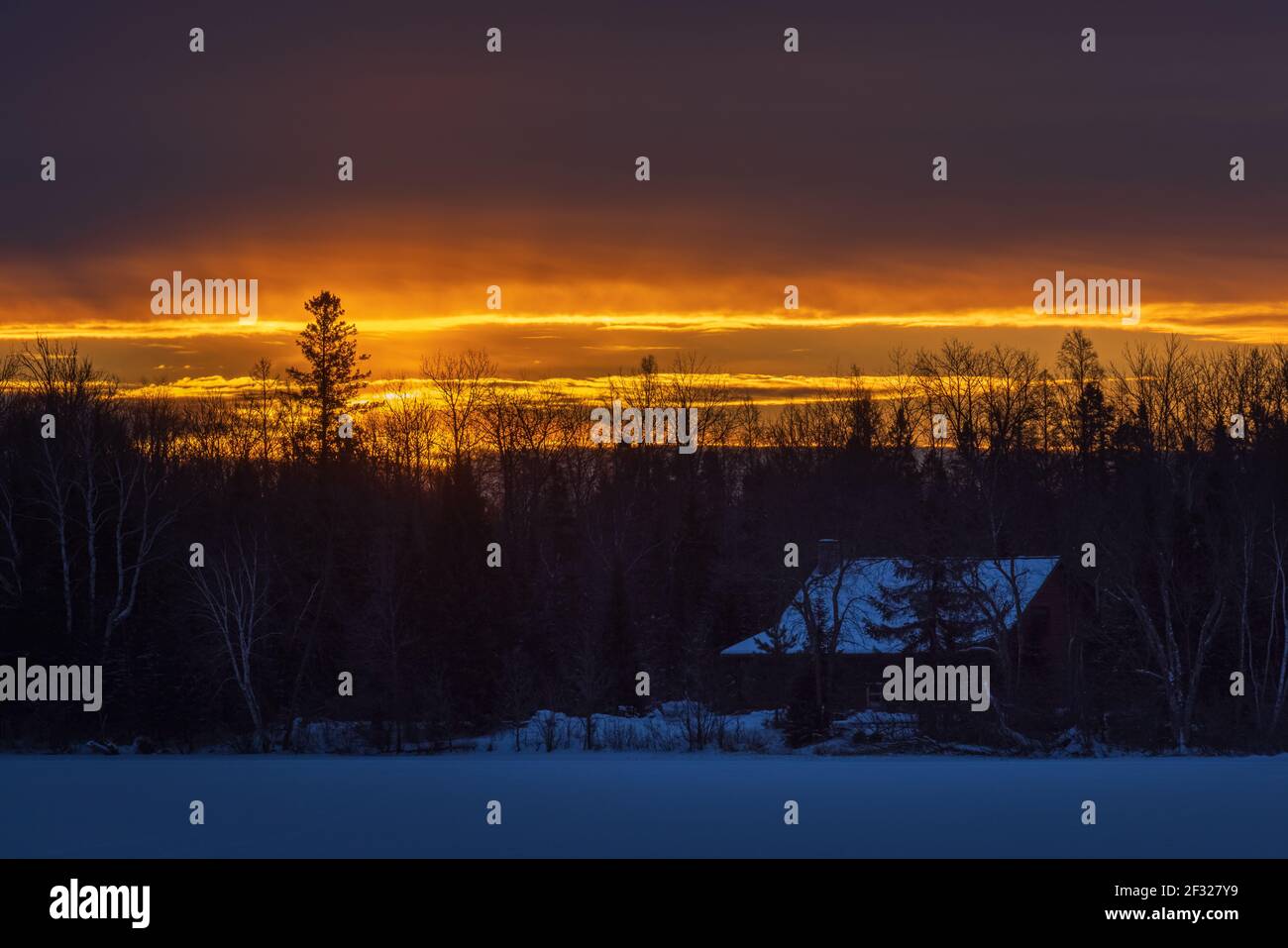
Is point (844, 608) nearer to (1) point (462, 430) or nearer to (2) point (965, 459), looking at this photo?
(2) point (965, 459)

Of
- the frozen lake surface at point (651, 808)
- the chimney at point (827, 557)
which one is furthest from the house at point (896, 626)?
the frozen lake surface at point (651, 808)

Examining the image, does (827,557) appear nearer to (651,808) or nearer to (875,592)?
(875,592)

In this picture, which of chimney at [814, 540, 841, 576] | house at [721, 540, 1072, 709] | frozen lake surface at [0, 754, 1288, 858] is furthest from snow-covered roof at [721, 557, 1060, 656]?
frozen lake surface at [0, 754, 1288, 858]

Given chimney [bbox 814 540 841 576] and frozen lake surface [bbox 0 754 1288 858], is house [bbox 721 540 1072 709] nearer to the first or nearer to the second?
chimney [bbox 814 540 841 576]

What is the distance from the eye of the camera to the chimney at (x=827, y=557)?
202ft

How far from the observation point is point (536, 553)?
256ft

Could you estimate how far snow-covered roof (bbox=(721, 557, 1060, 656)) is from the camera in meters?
59.2

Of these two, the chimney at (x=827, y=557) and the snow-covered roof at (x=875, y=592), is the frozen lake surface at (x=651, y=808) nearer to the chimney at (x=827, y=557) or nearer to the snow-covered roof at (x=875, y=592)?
the snow-covered roof at (x=875, y=592)

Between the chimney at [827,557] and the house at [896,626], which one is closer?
the house at [896,626]

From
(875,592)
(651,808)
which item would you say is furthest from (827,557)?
(651,808)

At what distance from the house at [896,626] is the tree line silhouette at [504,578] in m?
1.07

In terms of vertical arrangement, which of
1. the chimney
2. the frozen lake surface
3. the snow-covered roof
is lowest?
the frozen lake surface

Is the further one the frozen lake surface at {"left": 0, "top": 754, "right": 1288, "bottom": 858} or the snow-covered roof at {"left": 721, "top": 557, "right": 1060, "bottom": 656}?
the snow-covered roof at {"left": 721, "top": 557, "right": 1060, "bottom": 656}

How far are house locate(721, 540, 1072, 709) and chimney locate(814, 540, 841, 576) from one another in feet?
0.16
